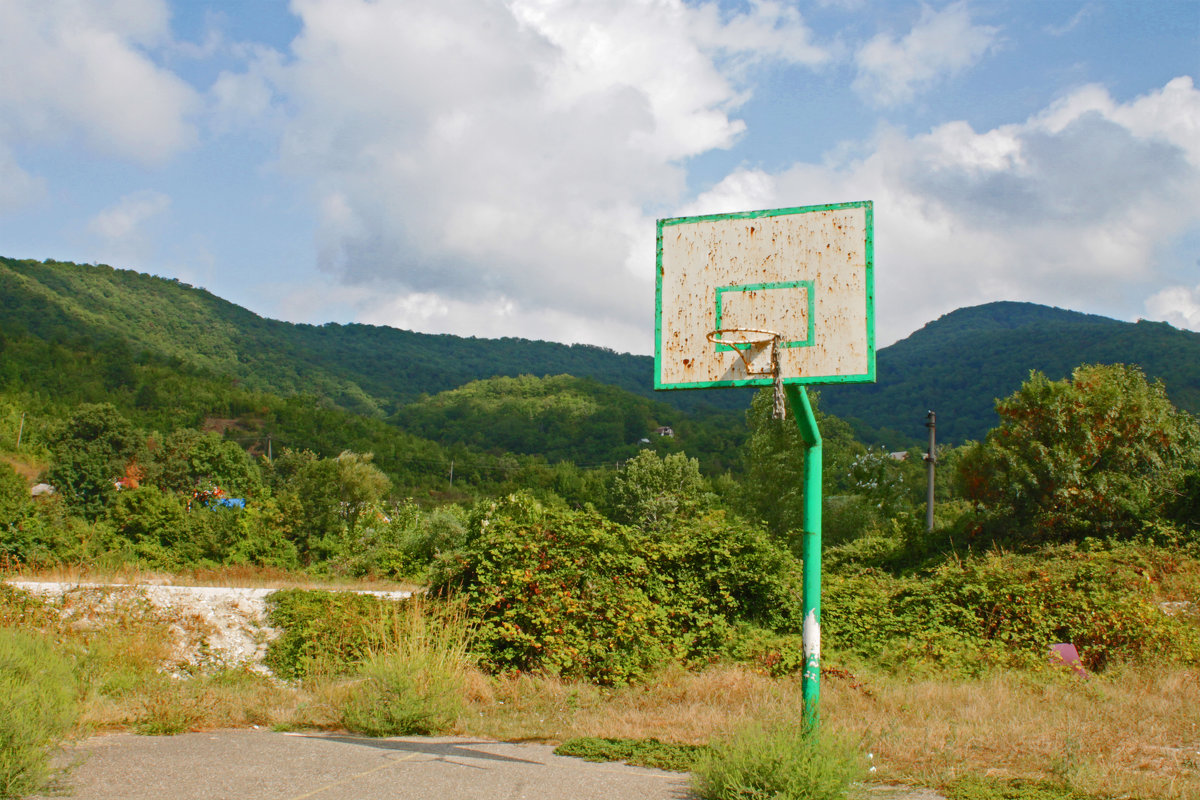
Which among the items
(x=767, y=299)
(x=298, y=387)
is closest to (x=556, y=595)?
(x=767, y=299)

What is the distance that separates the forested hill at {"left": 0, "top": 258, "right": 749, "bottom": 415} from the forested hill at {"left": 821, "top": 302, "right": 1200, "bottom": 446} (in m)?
19.8

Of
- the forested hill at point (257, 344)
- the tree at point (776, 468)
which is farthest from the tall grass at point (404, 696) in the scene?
the forested hill at point (257, 344)

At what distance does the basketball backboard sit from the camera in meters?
5.87

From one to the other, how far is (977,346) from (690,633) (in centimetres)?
11753

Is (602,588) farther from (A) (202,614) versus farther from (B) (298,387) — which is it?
(B) (298,387)

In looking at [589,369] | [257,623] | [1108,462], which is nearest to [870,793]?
[257,623]

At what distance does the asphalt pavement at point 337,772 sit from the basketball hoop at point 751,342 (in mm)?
2698

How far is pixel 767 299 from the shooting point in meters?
6.12

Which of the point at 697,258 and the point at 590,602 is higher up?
the point at 697,258

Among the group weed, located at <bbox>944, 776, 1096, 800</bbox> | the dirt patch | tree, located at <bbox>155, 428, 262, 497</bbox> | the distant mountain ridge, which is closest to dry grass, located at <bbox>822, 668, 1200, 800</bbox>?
weed, located at <bbox>944, 776, 1096, 800</bbox>

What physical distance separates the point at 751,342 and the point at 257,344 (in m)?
153

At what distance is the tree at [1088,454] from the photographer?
22766 millimetres

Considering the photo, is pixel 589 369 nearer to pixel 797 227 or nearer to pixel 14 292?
pixel 14 292

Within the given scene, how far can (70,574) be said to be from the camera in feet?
56.6
